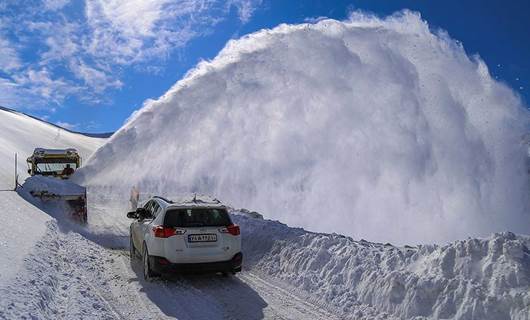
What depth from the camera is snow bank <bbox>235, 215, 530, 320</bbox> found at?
5824 mm

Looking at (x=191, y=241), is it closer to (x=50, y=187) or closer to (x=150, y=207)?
(x=150, y=207)

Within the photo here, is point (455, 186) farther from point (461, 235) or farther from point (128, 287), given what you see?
point (128, 287)

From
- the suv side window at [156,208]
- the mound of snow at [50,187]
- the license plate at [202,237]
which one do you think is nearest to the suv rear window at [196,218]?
the license plate at [202,237]

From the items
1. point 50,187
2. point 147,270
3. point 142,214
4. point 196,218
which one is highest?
point 50,187

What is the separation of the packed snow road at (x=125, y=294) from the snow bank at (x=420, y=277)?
2.05ft

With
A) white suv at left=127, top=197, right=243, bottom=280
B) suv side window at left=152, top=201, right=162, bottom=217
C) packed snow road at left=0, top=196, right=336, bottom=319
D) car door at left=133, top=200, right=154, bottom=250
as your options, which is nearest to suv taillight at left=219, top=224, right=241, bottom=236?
white suv at left=127, top=197, right=243, bottom=280

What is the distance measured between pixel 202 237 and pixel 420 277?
12.3 feet

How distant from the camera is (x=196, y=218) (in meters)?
8.02

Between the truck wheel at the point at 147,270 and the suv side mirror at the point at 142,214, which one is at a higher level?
the suv side mirror at the point at 142,214

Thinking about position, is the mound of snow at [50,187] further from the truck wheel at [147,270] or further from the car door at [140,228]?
the truck wheel at [147,270]

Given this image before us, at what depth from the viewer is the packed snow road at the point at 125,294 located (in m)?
5.68

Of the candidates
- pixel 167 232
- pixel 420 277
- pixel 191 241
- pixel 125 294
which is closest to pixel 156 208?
pixel 167 232

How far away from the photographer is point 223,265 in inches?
302

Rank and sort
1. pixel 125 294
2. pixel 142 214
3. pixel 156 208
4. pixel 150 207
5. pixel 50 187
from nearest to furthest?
pixel 125 294
pixel 156 208
pixel 142 214
pixel 150 207
pixel 50 187
